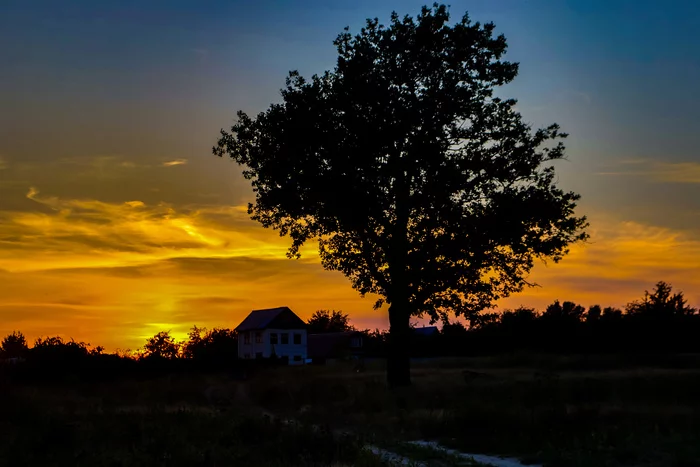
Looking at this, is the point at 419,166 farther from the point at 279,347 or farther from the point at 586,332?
the point at 279,347

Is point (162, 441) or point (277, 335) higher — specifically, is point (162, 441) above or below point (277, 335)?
below

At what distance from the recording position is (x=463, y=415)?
20.9 m

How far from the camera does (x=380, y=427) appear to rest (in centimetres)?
2245

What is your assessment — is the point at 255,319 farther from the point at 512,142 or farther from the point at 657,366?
the point at 512,142

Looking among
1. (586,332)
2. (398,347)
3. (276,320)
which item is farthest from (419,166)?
(276,320)

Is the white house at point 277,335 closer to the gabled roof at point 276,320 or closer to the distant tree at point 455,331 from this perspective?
the gabled roof at point 276,320

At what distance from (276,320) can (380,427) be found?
7387cm

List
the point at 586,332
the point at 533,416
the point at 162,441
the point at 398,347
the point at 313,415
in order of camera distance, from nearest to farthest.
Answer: the point at 162,441 → the point at 533,416 → the point at 313,415 → the point at 398,347 → the point at 586,332

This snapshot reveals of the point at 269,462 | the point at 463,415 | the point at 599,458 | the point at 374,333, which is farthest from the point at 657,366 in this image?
the point at 374,333

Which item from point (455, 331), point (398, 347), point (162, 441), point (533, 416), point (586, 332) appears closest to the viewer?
point (162, 441)

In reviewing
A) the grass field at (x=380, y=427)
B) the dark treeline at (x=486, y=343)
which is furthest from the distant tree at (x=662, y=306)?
the grass field at (x=380, y=427)

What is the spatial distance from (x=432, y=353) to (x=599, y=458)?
7475cm

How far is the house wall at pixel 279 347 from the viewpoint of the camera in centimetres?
9425

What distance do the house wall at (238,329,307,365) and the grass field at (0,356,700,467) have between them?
60.5 metres
